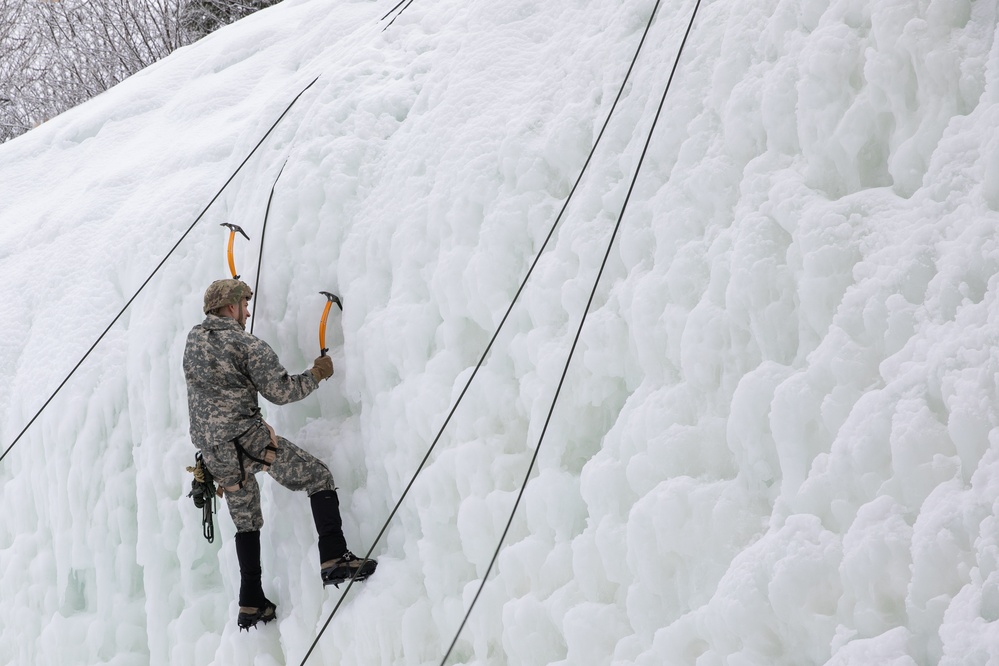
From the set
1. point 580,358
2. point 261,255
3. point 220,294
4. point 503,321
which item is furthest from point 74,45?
point 580,358

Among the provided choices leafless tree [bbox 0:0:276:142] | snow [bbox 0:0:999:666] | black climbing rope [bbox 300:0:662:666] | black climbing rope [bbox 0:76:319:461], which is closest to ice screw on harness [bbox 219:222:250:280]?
snow [bbox 0:0:999:666]

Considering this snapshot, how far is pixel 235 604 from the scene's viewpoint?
4.09 meters

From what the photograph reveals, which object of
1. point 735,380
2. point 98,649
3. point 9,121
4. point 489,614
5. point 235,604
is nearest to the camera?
point 735,380

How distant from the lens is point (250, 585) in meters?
3.87

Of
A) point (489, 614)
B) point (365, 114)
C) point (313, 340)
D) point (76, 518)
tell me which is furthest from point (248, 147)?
point (489, 614)

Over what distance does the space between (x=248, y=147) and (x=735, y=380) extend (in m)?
3.42

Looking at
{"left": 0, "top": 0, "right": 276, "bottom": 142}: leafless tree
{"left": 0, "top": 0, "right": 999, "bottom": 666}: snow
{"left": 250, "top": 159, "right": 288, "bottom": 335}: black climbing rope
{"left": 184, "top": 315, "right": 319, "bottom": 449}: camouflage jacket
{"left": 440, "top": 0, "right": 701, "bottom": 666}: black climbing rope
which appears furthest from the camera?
{"left": 0, "top": 0, "right": 276, "bottom": 142}: leafless tree

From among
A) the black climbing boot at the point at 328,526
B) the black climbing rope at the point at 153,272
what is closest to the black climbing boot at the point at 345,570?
the black climbing boot at the point at 328,526

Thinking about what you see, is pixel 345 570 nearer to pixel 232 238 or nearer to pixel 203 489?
pixel 203 489

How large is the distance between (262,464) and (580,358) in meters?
1.44

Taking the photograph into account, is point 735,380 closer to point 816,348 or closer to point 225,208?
point 816,348

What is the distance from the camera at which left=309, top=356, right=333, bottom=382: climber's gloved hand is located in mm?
3856

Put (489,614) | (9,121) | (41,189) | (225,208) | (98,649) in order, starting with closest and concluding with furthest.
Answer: (489,614) → (98,649) → (225,208) → (41,189) → (9,121)

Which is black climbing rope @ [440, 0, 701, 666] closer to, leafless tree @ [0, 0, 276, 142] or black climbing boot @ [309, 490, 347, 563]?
black climbing boot @ [309, 490, 347, 563]
